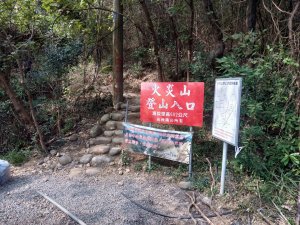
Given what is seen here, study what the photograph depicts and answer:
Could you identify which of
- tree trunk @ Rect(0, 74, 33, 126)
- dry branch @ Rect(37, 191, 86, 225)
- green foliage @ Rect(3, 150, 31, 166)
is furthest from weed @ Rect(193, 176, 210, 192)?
tree trunk @ Rect(0, 74, 33, 126)

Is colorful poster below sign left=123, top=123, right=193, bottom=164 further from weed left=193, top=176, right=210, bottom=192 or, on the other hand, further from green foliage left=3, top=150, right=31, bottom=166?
green foliage left=3, top=150, right=31, bottom=166

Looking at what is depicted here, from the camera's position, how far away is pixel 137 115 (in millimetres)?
5188

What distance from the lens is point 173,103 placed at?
12.1 ft

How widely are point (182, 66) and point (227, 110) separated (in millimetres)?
3030

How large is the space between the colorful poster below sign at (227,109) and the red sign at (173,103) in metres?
0.37

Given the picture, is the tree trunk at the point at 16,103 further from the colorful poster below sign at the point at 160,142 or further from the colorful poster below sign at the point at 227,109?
the colorful poster below sign at the point at 227,109

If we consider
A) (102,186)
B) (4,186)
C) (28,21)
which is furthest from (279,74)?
(28,21)

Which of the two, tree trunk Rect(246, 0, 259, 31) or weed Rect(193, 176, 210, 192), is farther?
tree trunk Rect(246, 0, 259, 31)

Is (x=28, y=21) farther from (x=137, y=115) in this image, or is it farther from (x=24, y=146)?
(x=137, y=115)

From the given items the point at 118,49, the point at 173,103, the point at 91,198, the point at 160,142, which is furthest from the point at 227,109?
the point at 118,49

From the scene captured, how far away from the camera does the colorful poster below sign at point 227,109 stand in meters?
2.72

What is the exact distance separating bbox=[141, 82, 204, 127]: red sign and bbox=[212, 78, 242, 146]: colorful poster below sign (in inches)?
14.7

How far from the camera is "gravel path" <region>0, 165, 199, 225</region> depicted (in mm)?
2766

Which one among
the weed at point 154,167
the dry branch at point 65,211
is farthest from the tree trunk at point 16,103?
the weed at point 154,167
